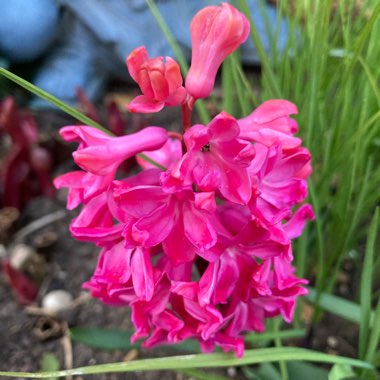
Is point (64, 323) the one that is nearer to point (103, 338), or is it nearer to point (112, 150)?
point (103, 338)

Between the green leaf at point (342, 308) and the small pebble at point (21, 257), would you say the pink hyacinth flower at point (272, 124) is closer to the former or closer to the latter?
the green leaf at point (342, 308)

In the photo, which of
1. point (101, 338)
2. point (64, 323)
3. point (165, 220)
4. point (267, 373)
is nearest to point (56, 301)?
point (64, 323)

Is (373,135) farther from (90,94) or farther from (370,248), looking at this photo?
(90,94)

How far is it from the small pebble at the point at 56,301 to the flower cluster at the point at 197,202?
0.36m

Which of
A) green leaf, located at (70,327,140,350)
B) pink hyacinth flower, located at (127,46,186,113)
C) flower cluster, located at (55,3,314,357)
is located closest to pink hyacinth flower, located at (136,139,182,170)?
flower cluster, located at (55,3,314,357)

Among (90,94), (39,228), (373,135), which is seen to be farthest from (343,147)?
(90,94)

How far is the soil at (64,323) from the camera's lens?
769 millimetres

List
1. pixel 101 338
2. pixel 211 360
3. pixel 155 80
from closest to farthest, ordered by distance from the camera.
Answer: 1. pixel 155 80
2. pixel 211 360
3. pixel 101 338

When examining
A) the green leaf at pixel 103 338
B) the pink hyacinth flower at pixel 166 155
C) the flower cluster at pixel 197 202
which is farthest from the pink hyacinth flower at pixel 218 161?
the green leaf at pixel 103 338

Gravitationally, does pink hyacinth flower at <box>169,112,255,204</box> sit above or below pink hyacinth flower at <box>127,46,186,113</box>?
below

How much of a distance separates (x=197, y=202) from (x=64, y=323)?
0.51 metres

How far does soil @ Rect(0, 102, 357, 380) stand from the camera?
0.77 m

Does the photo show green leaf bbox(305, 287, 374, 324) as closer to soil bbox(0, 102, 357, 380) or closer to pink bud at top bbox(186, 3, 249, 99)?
soil bbox(0, 102, 357, 380)

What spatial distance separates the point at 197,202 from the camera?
389 mm
